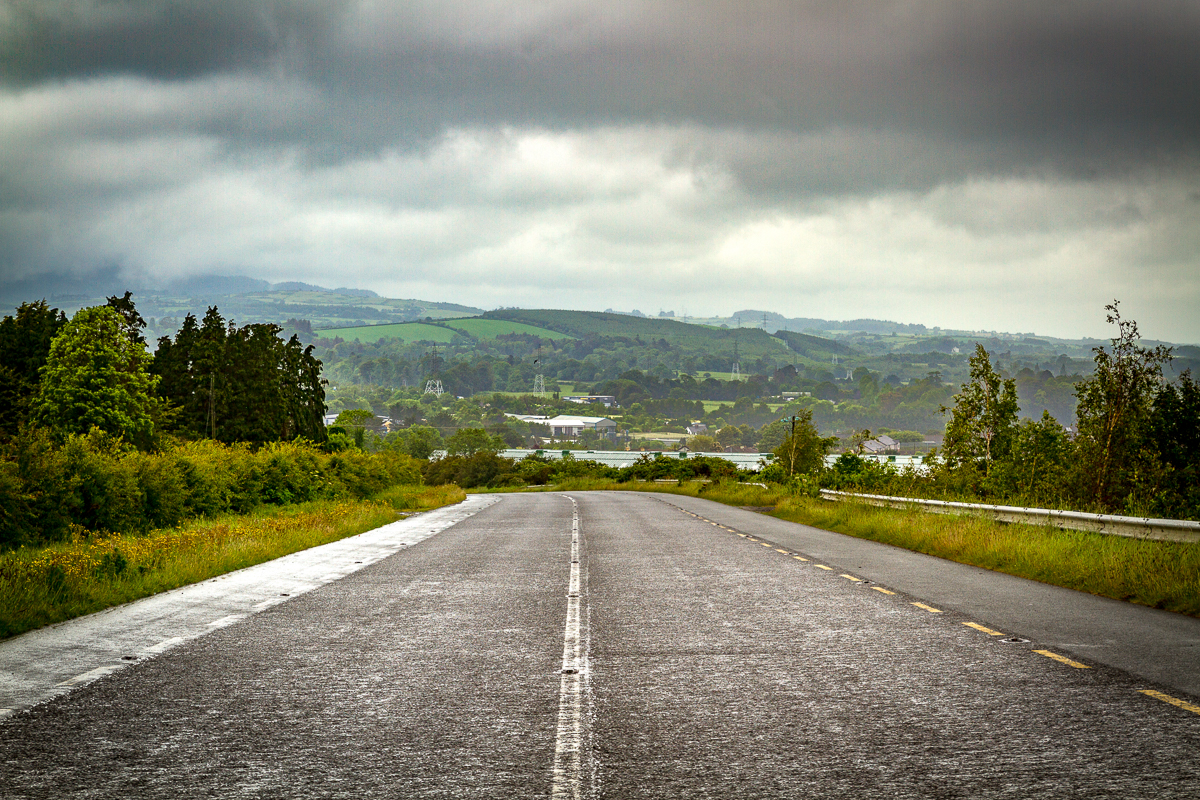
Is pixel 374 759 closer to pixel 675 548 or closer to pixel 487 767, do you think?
pixel 487 767

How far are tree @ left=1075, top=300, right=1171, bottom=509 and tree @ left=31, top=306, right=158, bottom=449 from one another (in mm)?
43465

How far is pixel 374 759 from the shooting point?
216 inches

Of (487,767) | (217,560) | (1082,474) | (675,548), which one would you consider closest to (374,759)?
(487,767)

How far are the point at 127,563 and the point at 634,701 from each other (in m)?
10.5

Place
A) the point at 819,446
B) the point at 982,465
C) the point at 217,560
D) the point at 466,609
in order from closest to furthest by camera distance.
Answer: the point at 466,609 → the point at 217,560 → the point at 982,465 → the point at 819,446

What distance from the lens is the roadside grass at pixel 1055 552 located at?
480 inches

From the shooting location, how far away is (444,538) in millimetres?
24250

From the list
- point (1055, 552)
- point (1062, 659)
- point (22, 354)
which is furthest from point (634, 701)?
point (22, 354)

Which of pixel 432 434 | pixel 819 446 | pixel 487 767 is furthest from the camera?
pixel 432 434

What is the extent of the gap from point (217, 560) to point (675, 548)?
9222mm

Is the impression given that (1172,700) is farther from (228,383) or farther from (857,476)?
(228,383)

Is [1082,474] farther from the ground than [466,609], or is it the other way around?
[1082,474]

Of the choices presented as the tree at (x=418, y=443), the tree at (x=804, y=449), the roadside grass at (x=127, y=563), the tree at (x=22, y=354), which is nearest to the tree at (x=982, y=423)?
the tree at (x=804, y=449)

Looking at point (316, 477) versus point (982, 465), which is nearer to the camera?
point (316, 477)
